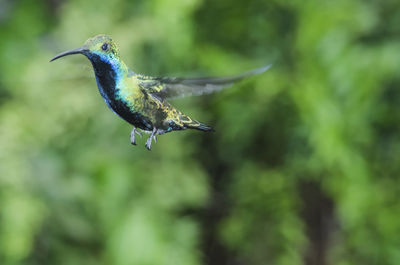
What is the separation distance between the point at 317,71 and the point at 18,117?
32.5 inches

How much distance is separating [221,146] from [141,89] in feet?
5.19

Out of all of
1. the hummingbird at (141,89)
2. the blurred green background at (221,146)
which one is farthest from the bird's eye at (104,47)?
the blurred green background at (221,146)

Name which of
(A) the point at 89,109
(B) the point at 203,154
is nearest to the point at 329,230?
(B) the point at 203,154

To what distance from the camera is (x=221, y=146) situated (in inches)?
71.3

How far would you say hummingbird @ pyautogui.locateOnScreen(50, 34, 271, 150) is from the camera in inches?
8.0

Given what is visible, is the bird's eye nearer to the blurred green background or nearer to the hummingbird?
the hummingbird

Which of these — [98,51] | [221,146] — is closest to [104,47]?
[98,51]

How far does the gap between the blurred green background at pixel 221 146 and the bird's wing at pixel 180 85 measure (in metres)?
0.89

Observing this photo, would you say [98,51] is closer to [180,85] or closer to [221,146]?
[180,85]

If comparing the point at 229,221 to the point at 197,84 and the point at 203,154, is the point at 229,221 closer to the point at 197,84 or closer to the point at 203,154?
the point at 203,154

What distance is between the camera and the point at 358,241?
173cm

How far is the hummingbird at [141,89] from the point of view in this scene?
0.67 feet

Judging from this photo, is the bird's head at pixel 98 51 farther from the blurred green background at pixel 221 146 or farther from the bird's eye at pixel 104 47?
the blurred green background at pixel 221 146

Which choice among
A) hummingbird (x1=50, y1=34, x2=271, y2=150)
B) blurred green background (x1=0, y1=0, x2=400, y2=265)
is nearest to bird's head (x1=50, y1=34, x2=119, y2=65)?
hummingbird (x1=50, y1=34, x2=271, y2=150)
